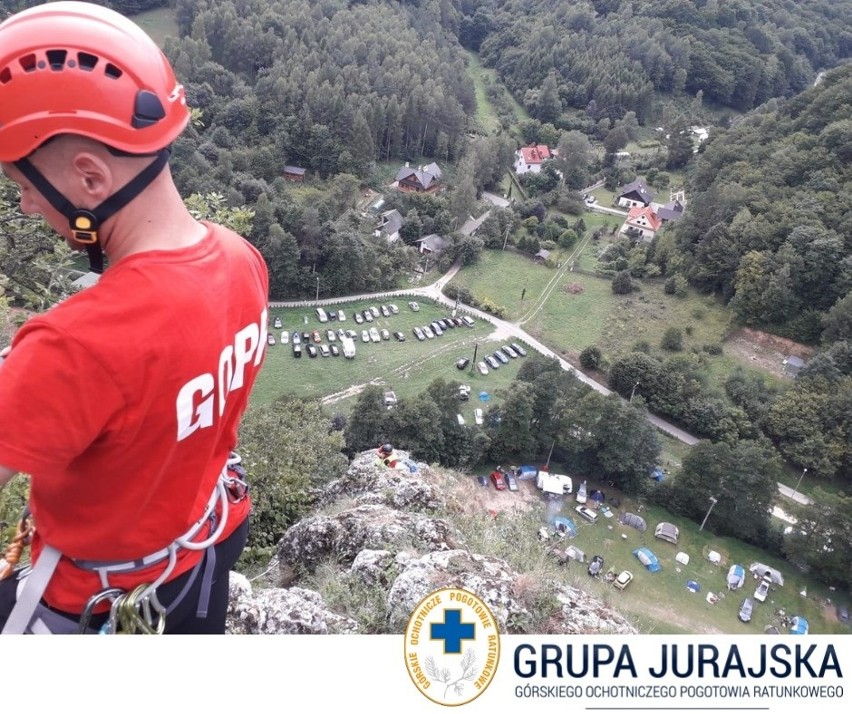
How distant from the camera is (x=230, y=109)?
50.5 metres

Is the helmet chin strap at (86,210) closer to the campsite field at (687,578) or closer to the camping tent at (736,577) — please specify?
the campsite field at (687,578)

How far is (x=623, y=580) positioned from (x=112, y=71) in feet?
75.9

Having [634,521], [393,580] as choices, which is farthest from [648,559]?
[393,580]

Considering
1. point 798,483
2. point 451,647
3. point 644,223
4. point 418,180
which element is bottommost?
point 418,180

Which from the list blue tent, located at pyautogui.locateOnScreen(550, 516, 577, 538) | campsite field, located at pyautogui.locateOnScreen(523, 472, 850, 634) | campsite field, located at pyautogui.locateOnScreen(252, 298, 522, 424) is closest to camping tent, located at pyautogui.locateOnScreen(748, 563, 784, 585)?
campsite field, located at pyautogui.locateOnScreen(523, 472, 850, 634)

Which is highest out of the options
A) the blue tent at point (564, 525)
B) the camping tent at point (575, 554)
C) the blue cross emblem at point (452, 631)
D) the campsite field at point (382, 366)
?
the blue cross emblem at point (452, 631)

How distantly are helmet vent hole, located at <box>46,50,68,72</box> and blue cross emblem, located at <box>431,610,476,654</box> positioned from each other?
141 inches

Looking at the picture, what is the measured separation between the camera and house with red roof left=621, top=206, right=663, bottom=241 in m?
51.1

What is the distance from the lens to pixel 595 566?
21766 millimetres

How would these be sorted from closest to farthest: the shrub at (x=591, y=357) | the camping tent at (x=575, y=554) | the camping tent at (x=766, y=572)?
1. the camping tent at (x=575, y=554)
2. the camping tent at (x=766, y=572)
3. the shrub at (x=591, y=357)

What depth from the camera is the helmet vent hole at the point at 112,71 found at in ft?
6.72

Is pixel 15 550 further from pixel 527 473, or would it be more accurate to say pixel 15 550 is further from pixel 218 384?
pixel 527 473

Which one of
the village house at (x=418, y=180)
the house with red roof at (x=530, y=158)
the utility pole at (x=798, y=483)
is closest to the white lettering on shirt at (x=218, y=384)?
the utility pole at (x=798, y=483)

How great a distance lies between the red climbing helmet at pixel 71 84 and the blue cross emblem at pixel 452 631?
327 centimetres
